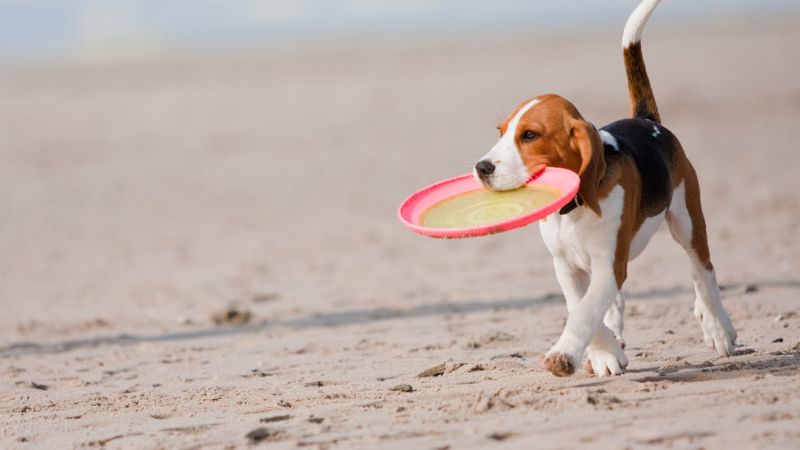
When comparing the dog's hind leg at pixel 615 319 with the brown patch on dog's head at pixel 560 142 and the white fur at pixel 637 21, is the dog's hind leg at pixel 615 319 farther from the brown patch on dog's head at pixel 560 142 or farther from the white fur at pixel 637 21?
the white fur at pixel 637 21

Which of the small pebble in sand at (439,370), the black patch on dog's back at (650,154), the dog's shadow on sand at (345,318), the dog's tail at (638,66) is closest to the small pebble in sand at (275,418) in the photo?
the small pebble in sand at (439,370)

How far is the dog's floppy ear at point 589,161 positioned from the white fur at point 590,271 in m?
0.16

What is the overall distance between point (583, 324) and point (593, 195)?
1.97ft

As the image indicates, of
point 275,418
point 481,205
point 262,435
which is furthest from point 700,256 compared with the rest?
point 262,435

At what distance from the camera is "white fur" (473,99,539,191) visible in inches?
228

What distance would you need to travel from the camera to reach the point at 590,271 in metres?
6.04

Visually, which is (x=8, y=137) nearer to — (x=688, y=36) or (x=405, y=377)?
(x=405, y=377)

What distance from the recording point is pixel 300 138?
22.8 m

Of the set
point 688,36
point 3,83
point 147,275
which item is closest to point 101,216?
point 147,275

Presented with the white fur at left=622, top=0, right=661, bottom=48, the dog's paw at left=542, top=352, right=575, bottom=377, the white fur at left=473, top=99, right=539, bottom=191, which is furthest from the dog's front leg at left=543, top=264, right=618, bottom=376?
the white fur at left=622, top=0, right=661, bottom=48

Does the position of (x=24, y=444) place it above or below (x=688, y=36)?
below

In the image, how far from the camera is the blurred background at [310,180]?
11.1 m

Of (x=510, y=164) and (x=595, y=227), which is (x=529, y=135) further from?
(x=595, y=227)

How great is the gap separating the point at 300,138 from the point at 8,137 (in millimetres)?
6807
